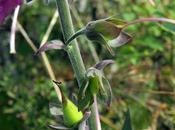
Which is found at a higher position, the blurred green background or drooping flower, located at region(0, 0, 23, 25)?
drooping flower, located at region(0, 0, 23, 25)

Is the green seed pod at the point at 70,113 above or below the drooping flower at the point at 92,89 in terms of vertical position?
below

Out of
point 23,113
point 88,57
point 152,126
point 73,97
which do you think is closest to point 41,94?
point 23,113

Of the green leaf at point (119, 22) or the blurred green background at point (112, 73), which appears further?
the blurred green background at point (112, 73)

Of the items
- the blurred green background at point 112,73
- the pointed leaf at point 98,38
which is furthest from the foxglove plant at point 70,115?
the blurred green background at point 112,73

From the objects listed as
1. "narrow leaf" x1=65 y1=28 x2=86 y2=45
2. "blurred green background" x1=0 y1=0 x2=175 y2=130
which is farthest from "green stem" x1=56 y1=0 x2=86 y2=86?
"blurred green background" x1=0 y1=0 x2=175 y2=130

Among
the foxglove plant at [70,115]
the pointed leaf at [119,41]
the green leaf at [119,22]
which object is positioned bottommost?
the foxglove plant at [70,115]

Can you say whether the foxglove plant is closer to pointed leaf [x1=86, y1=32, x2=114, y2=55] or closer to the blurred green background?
pointed leaf [x1=86, y1=32, x2=114, y2=55]

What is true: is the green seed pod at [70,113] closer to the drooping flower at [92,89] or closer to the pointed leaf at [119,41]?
the drooping flower at [92,89]
